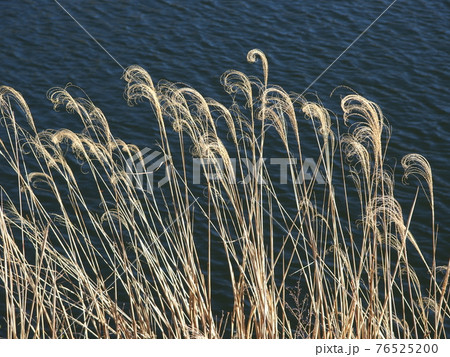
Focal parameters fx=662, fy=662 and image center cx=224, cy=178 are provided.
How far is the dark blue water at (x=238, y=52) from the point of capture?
9.79 metres

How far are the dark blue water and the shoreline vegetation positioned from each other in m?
0.59

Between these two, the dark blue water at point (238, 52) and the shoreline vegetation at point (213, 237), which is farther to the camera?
the dark blue water at point (238, 52)

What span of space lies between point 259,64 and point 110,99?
2.68 metres

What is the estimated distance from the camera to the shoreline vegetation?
3.54 meters

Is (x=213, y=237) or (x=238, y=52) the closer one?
(x=213, y=237)

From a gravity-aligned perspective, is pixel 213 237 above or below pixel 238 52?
below

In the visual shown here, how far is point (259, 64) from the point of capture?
1126cm

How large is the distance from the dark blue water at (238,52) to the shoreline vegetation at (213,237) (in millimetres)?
590

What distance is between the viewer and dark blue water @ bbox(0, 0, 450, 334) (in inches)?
385

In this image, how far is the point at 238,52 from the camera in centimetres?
1154

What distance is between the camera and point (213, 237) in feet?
25.4

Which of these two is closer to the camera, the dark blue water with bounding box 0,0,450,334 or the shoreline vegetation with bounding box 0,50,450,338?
the shoreline vegetation with bounding box 0,50,450,338

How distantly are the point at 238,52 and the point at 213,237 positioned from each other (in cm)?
479
